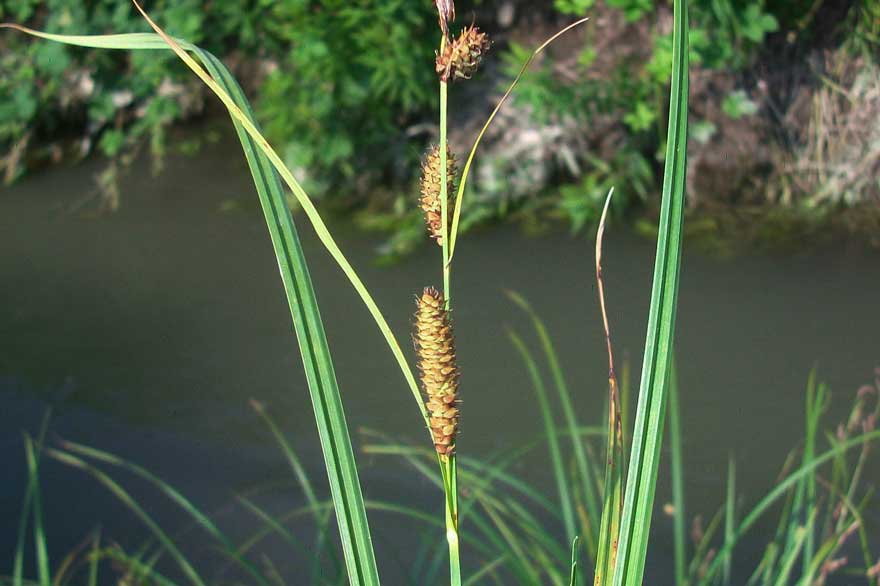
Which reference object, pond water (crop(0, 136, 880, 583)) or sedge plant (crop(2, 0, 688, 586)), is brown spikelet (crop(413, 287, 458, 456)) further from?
pond water (crop(0, 136, 880, 583))

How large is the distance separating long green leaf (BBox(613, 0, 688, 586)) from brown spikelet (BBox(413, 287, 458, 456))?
13 centimetres

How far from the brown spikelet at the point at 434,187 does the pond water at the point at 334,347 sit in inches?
45.1

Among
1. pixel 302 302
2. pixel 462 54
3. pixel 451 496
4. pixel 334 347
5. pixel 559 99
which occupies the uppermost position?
pixel 559 99

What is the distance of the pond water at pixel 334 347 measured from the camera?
6.22 ft

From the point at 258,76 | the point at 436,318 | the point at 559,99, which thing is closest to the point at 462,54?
the point at 436,318

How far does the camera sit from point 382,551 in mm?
1688

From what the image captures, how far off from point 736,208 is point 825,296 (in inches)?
14.7

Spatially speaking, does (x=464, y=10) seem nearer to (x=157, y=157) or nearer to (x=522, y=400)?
(x=157, y=157)

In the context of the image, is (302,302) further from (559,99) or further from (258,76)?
(258,76)

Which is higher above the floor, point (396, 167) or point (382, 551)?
point (396, 167)

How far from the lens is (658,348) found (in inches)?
25.4

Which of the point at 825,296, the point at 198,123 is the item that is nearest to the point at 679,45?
the point at 825,296

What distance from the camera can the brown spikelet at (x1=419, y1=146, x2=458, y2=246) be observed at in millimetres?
577

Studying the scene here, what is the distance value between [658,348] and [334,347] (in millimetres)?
1640
